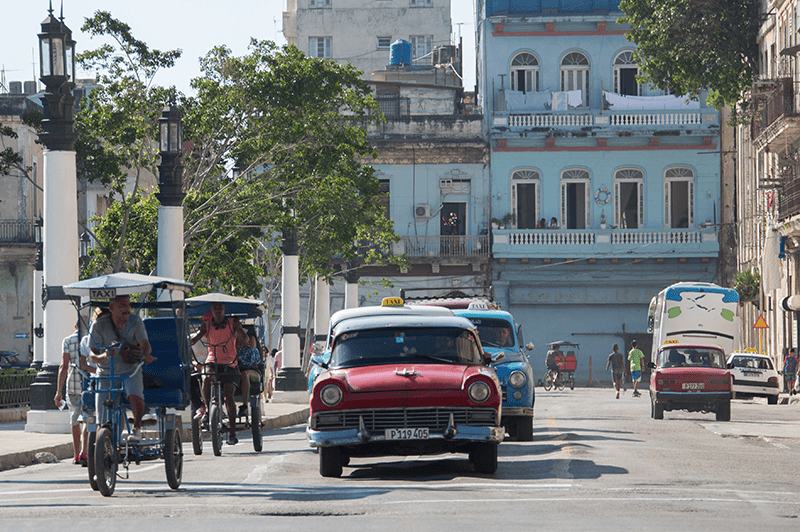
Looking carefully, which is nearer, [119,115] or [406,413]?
[406,413]

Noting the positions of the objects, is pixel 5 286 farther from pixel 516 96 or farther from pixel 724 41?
pixel 724 41

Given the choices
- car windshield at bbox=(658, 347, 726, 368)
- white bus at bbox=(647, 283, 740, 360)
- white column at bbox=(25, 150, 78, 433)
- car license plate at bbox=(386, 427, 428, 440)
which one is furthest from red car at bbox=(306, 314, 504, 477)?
white bus at bbox=(647, 283, 740, 360)

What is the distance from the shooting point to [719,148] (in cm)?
5344

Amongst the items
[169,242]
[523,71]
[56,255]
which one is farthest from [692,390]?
[523,71]

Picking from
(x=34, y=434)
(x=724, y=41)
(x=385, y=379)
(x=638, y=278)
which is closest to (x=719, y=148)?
(x=638, y=278)

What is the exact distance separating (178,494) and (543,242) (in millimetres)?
42824

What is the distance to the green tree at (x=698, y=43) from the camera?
41.5 meters

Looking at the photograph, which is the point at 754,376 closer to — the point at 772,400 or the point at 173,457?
the point at 772,400

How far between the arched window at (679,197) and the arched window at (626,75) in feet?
12.2

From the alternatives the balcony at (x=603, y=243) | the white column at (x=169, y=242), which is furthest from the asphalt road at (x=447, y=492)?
the balcony at (x=603, y=243)

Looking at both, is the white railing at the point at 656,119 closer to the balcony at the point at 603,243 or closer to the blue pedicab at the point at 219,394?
the balcony at the point at 603,243

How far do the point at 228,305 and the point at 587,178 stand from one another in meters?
38.3

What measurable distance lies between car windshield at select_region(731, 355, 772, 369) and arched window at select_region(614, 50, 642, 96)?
18.8 m

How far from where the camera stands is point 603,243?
2105 inches
